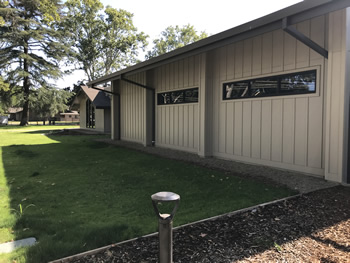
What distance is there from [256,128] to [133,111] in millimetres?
7070

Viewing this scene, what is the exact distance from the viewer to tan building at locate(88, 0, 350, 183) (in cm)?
463

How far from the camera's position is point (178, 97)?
9.64m

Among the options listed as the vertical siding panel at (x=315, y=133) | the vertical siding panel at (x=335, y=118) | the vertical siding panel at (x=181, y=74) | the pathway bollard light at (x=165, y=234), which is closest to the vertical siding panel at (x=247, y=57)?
the vertical siding panel at (x=315, y=133)

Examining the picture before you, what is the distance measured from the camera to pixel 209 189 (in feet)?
15.5

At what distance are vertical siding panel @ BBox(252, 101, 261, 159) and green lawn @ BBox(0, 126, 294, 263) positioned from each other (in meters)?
1.38

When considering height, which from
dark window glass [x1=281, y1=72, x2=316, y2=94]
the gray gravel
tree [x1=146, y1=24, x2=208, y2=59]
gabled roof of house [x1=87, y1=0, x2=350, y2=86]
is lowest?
the gray gravel

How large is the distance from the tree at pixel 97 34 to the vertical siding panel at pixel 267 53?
31.7 meters

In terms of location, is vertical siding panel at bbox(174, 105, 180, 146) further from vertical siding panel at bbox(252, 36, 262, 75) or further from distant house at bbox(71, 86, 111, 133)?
distant house at bbox(71, 86, 111, 133)

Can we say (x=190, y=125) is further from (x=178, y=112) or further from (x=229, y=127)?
(x=229, y=127)

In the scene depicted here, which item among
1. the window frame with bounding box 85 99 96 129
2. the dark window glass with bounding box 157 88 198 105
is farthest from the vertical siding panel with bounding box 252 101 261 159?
the window frame with bounding box 85 99 96 129

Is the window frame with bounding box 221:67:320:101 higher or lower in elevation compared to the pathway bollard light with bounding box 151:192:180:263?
higher

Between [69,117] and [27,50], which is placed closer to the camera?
[27,50]

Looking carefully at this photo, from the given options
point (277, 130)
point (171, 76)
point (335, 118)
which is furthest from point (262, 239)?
point (171, 76)

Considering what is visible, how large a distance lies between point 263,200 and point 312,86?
2.80m
